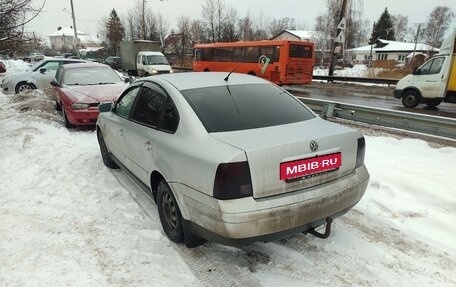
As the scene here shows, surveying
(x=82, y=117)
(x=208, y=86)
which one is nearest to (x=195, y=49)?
(x=82, y=117)

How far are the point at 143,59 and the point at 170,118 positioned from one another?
82.6 feet

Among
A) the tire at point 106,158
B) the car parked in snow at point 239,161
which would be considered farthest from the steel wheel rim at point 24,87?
the car parked in snow at point 239,161

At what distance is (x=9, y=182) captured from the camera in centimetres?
496

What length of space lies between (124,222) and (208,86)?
1.73 m

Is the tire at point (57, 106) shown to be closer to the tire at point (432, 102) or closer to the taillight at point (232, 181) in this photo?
the taillight at point (232, 181)

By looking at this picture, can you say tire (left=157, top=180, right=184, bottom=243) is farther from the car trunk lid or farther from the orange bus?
the orange bus

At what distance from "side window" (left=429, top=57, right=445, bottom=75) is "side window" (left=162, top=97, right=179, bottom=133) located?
1211 centimetres

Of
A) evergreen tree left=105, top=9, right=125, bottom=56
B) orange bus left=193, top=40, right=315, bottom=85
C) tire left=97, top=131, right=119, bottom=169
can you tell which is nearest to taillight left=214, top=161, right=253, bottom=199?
tire left=97, top=131, right=119, bottom=169

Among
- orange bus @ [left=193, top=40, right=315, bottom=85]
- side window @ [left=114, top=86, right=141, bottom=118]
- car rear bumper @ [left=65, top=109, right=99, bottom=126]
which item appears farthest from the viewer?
orange bus @ [left=193, top=40, right=315, bottom=85]

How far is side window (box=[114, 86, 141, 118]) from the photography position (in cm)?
443

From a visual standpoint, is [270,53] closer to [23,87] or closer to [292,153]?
[23,87]

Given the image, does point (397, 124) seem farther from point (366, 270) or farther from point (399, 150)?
point (366, 270)

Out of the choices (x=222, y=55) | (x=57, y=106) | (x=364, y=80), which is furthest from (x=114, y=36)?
(x=57, y=106)

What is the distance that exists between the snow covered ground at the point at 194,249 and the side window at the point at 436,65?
845 centimetres
